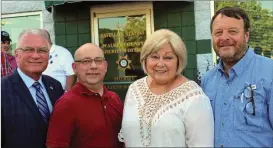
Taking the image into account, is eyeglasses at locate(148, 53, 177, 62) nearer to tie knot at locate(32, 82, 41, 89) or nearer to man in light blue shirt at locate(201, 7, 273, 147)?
man in light blue shirt at locate(201, 7, 273, 147)

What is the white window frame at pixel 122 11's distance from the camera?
6.72 metres

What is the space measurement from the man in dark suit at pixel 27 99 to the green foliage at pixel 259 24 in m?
4.36

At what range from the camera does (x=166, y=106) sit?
2.37m

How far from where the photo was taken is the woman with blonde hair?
2287 mm

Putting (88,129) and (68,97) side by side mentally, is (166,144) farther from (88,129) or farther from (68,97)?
(68,97)

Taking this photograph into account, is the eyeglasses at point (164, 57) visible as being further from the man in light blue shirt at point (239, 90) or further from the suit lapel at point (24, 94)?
the suit lapel at point (24, 94)

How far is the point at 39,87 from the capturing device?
9.39ft

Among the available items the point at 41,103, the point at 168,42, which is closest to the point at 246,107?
the point at 168,42

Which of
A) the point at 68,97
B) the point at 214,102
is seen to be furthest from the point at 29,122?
the point at 214,102

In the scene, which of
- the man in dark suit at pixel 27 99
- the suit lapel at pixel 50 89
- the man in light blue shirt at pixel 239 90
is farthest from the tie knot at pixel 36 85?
the man in light blue shirt at pixel 239 90

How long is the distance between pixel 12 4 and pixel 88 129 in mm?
5688

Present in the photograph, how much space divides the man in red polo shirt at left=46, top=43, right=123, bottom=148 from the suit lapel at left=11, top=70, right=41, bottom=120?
159 millimetres

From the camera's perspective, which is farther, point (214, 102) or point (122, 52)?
point (122, 52)

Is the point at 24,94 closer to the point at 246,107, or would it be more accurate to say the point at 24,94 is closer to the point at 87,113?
the point at 87,113
